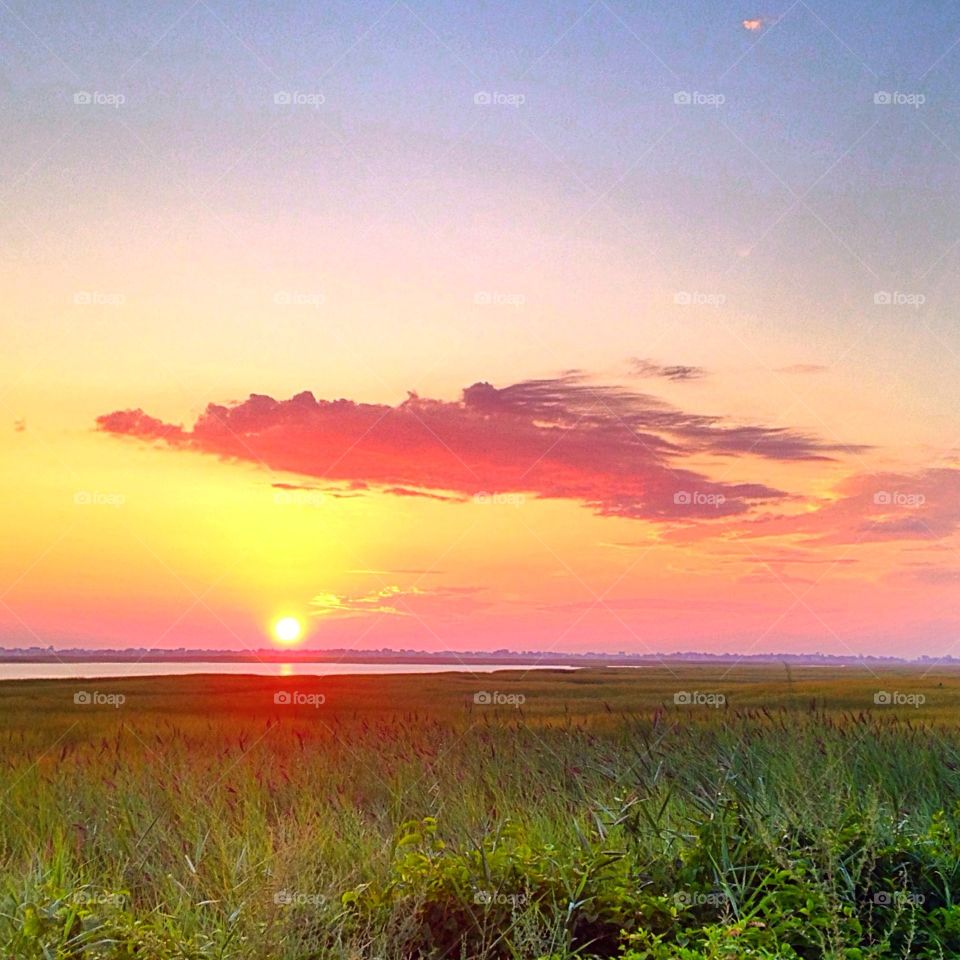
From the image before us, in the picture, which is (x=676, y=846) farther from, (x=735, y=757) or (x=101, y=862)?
(x=101, y=862)

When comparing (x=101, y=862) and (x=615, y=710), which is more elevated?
(x=615, y=710)

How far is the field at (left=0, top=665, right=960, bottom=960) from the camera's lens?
4.70m

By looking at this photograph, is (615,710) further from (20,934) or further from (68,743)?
(20,934)

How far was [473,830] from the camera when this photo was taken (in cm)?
646

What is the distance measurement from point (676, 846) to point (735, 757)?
5.98 feet

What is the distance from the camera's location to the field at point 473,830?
15.4ft

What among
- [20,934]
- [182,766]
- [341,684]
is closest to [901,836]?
[20,934]

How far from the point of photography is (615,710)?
29.9ft

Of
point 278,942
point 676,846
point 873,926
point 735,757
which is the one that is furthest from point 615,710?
point 278,942

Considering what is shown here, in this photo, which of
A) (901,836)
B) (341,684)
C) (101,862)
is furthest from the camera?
(341,684)

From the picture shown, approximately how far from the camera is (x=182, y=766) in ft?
25.0

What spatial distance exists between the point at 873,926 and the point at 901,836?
722 mm

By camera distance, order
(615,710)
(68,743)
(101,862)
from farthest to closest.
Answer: (615,710), (68,743), (101,862)

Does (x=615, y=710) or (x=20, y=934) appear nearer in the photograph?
(x=20, y=934)
